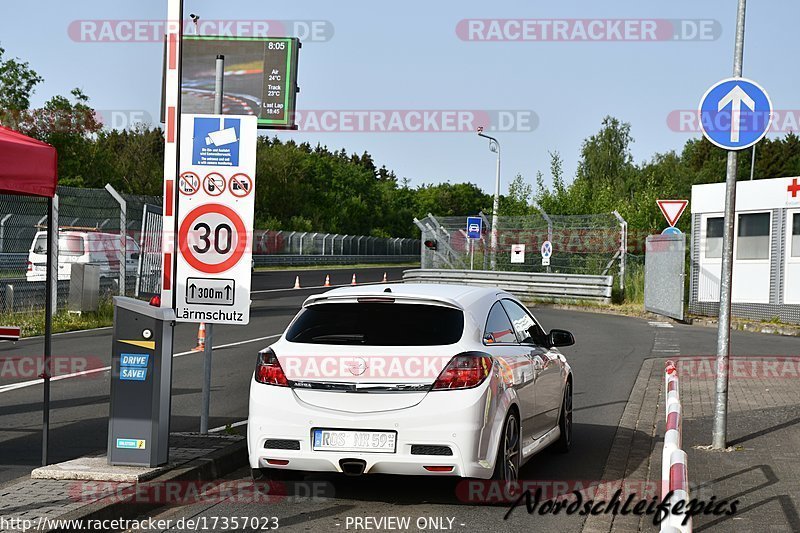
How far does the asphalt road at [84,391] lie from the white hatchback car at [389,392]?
2.19 meters

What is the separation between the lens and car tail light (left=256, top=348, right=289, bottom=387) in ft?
23.2

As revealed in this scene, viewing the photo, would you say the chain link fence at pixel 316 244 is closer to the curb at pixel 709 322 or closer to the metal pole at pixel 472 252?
the metal pole at pixel 472 252

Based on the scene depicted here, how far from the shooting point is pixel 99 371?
1412 cm

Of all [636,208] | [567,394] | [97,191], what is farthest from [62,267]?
[636,208]

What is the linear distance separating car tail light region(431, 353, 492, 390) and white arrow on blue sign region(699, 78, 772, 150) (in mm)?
3737

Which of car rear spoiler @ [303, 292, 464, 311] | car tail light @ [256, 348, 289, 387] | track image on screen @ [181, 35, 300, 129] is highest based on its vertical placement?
track image on screen @ [181, 35, 300, 129]

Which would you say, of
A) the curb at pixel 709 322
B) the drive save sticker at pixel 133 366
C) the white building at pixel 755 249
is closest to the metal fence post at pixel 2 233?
the drive save sticker at pixel 133 366

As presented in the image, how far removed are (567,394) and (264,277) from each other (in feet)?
120

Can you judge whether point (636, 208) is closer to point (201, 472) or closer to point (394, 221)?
point (201, 472)

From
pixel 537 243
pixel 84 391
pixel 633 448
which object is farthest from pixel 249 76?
pixel 633 448

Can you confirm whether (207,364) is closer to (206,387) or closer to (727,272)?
(206,387)

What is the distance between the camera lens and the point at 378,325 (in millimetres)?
7270
